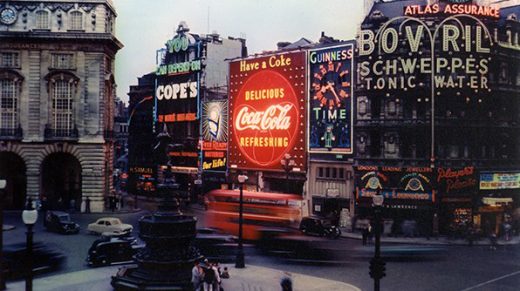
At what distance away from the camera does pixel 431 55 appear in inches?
1468

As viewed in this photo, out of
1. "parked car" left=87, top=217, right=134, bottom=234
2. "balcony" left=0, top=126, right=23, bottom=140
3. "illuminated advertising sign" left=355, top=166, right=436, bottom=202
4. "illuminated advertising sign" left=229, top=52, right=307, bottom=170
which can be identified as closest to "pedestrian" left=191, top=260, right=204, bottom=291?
"parked car" left=87, top=217, right=134, bottom=234

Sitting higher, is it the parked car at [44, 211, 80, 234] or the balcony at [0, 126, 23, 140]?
the balcony at [0, 126, 23, 140]

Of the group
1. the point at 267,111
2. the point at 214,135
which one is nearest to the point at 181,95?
the point at 214,135

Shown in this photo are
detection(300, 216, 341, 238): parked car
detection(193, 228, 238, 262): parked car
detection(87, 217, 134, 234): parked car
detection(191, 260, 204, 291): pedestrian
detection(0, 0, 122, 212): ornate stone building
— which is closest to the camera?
detection(191, 260, 204, 291): pedestrian

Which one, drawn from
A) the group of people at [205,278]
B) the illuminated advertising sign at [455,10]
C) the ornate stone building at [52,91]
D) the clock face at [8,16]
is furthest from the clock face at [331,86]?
the group of people at [205,278]

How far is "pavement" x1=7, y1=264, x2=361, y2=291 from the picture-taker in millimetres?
20703

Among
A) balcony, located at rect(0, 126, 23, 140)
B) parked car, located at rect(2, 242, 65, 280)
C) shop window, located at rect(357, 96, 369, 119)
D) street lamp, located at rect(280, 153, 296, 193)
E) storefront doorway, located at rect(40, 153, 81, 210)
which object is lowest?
parked car, located at rect(2, 242, 65, 280)

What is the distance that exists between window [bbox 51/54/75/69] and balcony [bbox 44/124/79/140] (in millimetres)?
4858

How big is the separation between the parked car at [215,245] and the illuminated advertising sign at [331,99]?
48.8 ft

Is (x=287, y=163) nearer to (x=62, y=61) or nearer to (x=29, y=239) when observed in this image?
(x=62, y=61)

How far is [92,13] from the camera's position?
141ft

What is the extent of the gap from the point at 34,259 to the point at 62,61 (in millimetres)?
22424

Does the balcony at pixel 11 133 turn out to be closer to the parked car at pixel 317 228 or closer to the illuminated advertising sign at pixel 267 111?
the illuminated advertising sign at pixel 267 111

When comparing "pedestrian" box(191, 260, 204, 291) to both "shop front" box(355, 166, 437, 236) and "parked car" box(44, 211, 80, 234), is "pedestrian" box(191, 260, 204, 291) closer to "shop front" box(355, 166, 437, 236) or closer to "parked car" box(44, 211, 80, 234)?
"parked car" box(44, 211, 80, 234)
